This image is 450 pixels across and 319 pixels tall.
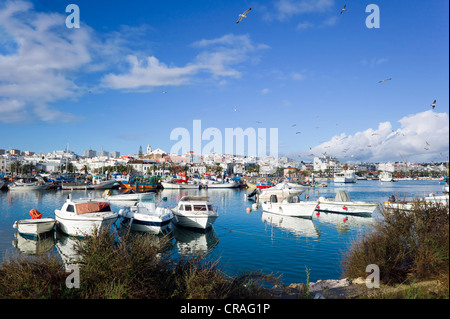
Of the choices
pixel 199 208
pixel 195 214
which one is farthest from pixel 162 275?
pixel 199 208

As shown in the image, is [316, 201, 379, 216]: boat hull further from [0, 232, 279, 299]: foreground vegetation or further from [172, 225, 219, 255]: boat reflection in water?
[0, 232, 279, 299]: foreground vegetation

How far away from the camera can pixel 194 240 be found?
20016mm

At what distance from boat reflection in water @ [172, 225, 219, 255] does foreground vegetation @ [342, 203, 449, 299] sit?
9373 millimetres

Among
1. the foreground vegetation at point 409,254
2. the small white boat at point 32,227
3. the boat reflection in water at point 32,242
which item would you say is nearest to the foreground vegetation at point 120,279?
the foreground vegetation at point 409,254

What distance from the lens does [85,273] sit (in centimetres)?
676

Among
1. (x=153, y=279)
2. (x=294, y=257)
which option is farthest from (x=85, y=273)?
(x=294, y=257)

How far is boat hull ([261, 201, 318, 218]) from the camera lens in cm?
2778

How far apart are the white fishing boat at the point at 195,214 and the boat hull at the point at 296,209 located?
9249mm

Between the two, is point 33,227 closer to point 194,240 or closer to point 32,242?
point 32,242

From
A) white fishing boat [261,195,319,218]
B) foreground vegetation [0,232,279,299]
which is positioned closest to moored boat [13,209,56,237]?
foreground vegetation [0,232,279,299]

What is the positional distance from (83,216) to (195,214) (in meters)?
7.44

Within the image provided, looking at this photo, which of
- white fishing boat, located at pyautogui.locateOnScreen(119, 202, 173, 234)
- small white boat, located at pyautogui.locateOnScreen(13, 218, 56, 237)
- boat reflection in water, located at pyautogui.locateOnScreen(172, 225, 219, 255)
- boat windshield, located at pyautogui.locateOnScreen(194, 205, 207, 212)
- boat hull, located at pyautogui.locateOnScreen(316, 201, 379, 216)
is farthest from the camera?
boat hull, located at pyautogui.locateOnScreen(316, 201, 379, 216)

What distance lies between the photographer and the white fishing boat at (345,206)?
30516 mm
